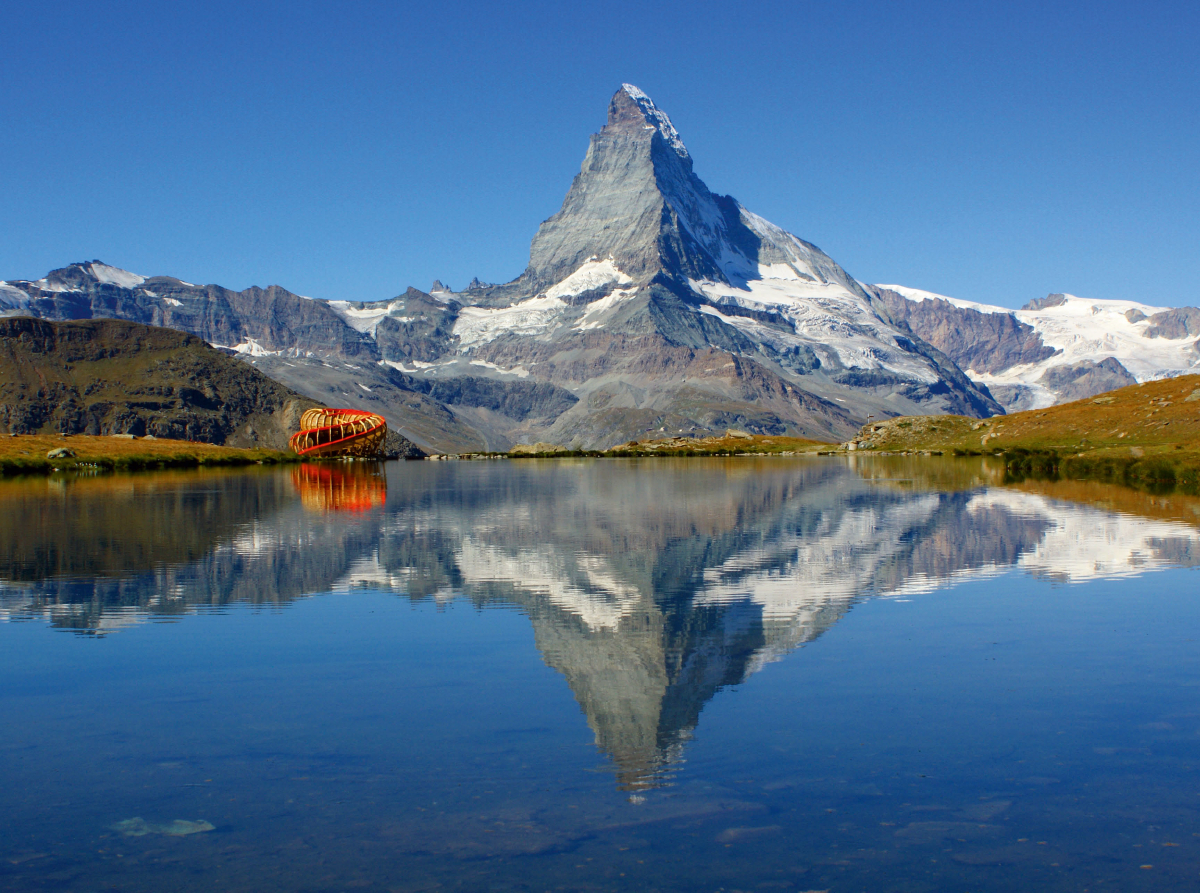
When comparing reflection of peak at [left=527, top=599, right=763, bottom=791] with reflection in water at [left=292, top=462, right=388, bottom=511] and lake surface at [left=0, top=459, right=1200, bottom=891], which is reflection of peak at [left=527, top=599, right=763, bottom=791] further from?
reflection in water at [left=292, top=462, right=388, bottom=511]

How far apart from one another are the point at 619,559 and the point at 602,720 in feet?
64.8

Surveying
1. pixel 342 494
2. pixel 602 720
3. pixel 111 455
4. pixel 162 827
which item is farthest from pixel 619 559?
pixel 111 455

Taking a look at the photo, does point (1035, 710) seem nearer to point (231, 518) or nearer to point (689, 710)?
point (689, 710)

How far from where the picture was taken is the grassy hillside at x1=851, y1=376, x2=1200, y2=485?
285ft

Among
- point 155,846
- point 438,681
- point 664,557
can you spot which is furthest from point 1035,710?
point 664,557

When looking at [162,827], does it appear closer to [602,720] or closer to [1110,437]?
[602,720]

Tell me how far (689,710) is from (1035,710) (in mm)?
6269

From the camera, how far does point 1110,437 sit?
115562mm

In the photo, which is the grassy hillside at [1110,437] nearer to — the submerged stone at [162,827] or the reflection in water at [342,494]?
the reflection in water at [342,494]

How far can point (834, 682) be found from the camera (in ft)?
65.2

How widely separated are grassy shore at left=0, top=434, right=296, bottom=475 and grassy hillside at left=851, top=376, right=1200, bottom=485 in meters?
106

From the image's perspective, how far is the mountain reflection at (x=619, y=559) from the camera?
2198 cm

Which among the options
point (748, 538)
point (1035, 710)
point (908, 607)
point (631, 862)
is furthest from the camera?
point (748, 538)

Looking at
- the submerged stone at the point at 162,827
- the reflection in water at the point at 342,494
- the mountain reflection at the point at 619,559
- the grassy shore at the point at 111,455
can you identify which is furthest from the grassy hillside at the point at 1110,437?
the grassy shore at the point at 111,455
